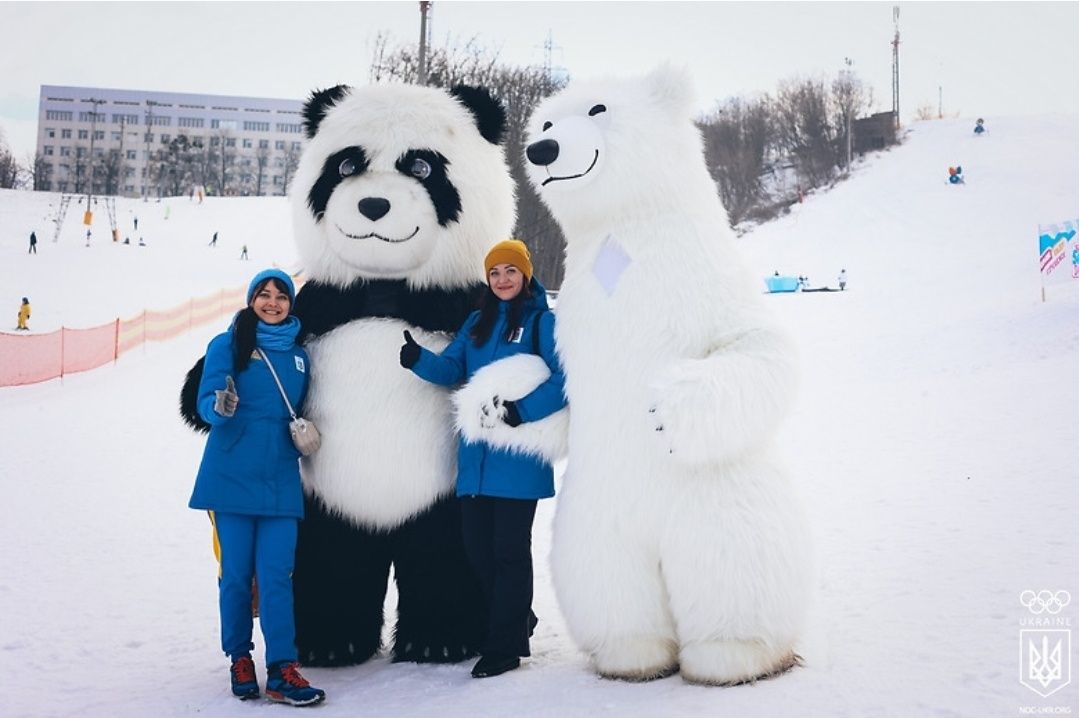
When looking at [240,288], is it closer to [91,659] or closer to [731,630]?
[91,659]

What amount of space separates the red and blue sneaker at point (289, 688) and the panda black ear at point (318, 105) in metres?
2.31

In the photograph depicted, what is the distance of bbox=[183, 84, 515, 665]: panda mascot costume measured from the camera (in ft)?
11.5

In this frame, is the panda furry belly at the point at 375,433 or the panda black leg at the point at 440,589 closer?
the panda furry belly at the point at 375,433

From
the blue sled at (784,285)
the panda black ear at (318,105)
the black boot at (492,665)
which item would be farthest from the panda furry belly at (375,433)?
the blue sled at (784,285)

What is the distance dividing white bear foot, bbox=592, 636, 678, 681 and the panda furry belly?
0.96 metres

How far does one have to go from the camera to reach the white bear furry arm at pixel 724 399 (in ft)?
9.17

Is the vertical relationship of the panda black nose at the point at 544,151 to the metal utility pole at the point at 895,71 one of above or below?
below

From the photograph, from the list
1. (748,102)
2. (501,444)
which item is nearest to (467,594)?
(501,444)

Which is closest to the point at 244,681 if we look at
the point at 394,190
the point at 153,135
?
the point at 394,190

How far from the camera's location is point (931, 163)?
38.2 m

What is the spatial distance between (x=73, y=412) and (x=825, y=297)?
15556 millimetres

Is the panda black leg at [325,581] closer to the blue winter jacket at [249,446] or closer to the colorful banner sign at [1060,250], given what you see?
the blue winter jacket at [249,446]

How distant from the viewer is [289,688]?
3113 millimetres

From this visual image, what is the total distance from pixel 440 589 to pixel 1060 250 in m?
15.3
